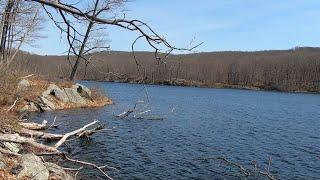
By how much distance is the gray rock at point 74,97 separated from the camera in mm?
39000

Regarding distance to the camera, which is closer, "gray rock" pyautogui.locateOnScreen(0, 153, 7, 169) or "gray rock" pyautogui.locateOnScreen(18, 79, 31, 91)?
"gray rock" pyautogui.locateOnScreen(0, 153, 7, 169)

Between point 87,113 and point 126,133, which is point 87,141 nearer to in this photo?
point 126,133

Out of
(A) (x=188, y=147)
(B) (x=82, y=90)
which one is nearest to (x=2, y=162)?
(A) (x=188, y=147)

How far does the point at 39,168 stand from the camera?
1278cm

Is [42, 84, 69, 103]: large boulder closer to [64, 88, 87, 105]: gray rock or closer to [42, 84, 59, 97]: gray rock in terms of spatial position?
[42, 84, 59, 97]: gray rock

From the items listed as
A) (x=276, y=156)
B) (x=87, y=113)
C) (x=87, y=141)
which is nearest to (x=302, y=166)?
(x=276, y=156)

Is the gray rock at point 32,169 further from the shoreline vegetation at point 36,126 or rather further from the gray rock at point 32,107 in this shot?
the gray rock at point 32,107

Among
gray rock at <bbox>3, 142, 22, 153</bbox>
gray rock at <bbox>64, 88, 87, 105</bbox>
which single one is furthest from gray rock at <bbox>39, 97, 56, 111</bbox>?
gray rock at <bbox>3, 142, 22, 153</bbox>

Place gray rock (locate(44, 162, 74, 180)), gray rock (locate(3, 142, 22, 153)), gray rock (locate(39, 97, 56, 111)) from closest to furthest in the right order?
1. gray rock (locate(44, 162, 74, 180))
2. gray rock (locate(3, 142, 22, 153))
3. gray rock (locate(39, 97, 56, 111))

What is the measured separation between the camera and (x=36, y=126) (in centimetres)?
2294

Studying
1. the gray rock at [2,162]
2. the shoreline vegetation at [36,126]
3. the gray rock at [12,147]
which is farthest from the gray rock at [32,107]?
the gray rock at [2,162]

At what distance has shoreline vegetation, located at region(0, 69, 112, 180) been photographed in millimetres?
12742

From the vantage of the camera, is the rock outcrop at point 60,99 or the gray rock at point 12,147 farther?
the rock outcrop at point 60,99

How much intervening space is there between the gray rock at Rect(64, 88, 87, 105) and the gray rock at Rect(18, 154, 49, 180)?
2581 cm
